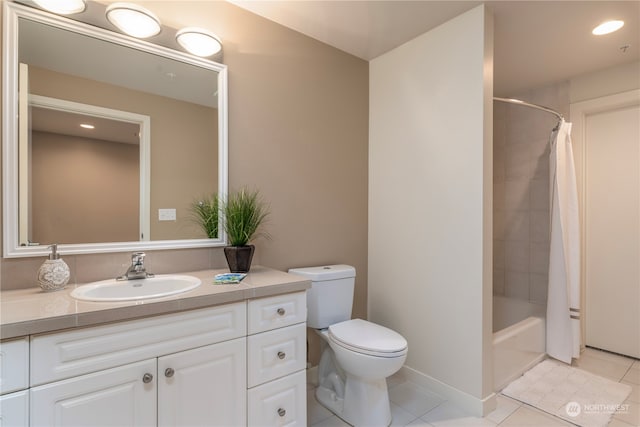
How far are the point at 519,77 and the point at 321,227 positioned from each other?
2.21 meters

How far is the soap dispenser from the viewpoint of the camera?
47.4 inches

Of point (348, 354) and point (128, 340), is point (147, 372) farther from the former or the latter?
point (348, 354)

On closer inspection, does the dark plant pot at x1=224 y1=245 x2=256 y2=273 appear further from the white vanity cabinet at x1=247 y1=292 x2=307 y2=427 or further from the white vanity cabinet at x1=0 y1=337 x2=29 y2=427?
the white vanity cabinet at x1=0 y1=337 x2=29 y2=427

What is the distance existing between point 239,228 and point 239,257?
0.16m

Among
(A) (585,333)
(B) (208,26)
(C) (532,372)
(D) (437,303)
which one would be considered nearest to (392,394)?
(D) (437,303)

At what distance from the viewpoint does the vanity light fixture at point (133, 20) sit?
143cm

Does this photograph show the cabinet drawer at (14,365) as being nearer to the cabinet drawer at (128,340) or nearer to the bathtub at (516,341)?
the cabinet drawer at (128,340)

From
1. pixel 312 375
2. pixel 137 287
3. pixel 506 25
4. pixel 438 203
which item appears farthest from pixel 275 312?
pixel 506 25

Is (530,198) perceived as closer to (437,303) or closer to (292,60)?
(437,303)

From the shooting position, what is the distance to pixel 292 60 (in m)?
2.07

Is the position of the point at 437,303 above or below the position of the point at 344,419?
above

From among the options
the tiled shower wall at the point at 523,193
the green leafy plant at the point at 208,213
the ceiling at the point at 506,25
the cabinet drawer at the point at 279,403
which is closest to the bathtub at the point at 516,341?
the tiled shower wall at the point at 523,193

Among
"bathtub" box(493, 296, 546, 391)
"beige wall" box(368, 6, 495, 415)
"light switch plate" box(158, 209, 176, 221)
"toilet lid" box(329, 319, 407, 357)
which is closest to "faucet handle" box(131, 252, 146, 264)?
"light switch plate" box(158, 209, 176, 221)

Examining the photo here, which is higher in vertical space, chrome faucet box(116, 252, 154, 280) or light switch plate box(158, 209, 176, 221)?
light switch plate box(158, 209, 176, 221)
